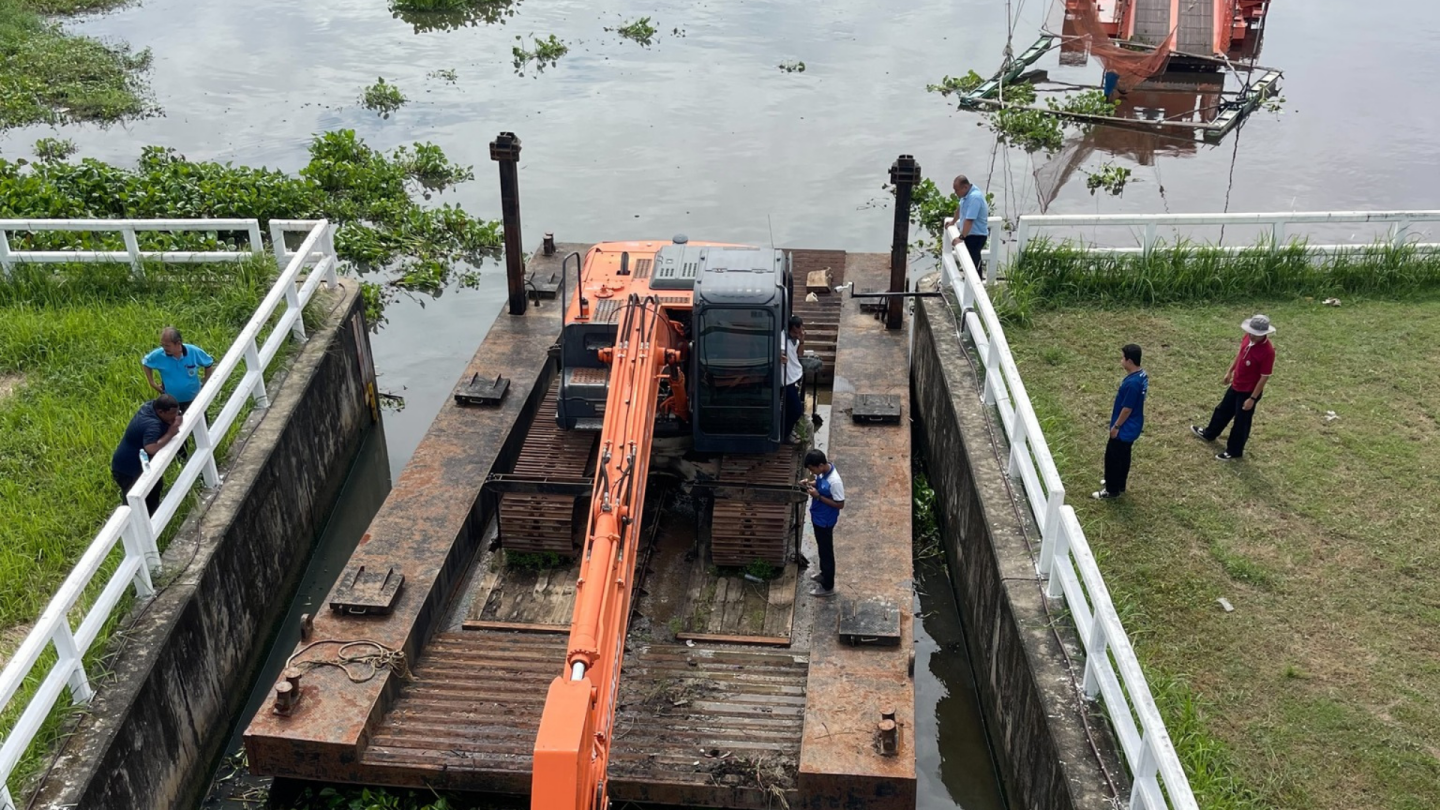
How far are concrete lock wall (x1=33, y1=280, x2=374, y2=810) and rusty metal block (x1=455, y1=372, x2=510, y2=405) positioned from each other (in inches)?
57.4

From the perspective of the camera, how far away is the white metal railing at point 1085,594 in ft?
22.4

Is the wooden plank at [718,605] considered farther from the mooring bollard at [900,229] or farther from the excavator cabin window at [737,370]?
the mooring bollard at [900,229]

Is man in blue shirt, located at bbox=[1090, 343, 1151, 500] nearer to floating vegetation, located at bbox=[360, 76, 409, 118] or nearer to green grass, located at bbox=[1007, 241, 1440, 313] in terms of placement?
green grass, located at bbox=[1007, 241, 1440, 313]

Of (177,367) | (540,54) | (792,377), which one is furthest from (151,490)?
(540,54)

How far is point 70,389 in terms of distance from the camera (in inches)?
475

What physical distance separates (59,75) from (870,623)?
26.6 m

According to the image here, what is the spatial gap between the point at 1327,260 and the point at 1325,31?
72.6 ft

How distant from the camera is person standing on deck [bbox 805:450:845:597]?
31.5 ft

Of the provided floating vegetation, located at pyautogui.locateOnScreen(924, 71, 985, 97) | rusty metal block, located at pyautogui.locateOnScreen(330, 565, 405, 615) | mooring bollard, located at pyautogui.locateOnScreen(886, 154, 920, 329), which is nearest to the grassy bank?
floating vegetation, located at pyautogui.locateOnScreen(924, 71, 985, 97)

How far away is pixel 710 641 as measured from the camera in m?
10.2

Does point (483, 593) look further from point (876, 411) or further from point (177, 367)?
point (876, 411)

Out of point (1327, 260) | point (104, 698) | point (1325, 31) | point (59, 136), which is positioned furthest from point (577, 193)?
point (1325, 31)

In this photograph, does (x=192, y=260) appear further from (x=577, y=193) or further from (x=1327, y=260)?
(x=1327, y=260)

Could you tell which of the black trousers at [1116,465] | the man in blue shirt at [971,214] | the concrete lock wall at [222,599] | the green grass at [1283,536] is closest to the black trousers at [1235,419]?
the green grass at [1283,536]
